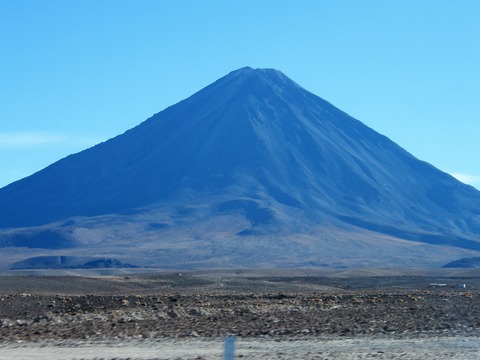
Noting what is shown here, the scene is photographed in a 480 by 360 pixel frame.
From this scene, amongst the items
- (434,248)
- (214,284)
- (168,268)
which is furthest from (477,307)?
(434,248)

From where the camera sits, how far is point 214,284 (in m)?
49.1

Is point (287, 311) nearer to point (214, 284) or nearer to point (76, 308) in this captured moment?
point (76, 308)

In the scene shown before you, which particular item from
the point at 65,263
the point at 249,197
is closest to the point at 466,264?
the point at 65,263

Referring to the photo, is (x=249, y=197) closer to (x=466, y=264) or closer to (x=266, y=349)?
(x=466, y=264)

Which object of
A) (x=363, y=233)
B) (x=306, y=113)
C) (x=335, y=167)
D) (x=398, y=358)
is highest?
(x=306, y=113)

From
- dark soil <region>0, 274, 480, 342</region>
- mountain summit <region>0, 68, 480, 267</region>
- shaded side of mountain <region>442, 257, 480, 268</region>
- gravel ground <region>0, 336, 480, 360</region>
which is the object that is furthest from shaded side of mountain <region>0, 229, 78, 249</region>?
gravel ground <region>0, 336, 480, 360</region>

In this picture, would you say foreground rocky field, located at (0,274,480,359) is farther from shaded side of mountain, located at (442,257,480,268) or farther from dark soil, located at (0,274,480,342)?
shaded side of mountain, located at (442,257,480,268)

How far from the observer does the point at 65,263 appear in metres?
113

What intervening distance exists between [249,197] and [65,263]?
158 ft

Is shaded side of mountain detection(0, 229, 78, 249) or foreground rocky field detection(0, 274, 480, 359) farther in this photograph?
shaded side of mountain detection(0, 229, 78, 249)

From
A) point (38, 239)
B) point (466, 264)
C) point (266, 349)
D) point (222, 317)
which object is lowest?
point (266, 349)

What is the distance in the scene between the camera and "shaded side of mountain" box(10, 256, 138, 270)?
108 m

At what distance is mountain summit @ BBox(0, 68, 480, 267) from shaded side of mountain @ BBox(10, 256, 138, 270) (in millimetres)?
8649

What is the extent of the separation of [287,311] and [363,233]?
120856 millimetres
